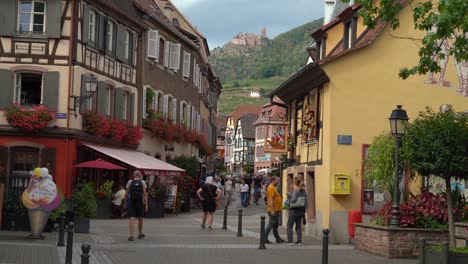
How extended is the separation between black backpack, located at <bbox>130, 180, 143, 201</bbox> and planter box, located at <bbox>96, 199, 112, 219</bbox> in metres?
10.3

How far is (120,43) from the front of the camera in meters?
34.9

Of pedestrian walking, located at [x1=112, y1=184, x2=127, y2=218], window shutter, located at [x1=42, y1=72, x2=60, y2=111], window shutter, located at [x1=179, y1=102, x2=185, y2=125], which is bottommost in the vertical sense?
pedestrian walking, located at [x1=112, y1=184, x2=127, y2=218]

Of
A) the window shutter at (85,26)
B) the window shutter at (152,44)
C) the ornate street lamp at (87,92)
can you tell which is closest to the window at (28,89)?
the ornate street lamp at (87,92)

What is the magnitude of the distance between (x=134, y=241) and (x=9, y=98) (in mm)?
11348

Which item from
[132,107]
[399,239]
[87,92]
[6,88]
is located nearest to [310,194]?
[399,239]

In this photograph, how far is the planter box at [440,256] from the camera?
13.5m

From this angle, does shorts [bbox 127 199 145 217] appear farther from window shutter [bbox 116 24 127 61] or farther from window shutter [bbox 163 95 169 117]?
window shutter [bbox 163 95 169 117]

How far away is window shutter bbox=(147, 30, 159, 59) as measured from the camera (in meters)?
38.7

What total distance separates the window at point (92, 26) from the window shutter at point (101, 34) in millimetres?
321

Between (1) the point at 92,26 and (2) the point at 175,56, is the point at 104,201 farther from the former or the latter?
(2) the point at 175,56

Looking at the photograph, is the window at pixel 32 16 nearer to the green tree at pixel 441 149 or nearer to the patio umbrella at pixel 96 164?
the patio umbrella at pixel 96 164

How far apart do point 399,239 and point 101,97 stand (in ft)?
57.7

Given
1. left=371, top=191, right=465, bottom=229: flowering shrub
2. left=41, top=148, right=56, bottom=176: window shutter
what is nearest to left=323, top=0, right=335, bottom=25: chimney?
left=41, top=148, right=56, bottom=176: window shutter

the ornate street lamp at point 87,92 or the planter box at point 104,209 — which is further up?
the ornate street lamp at point 87,92
